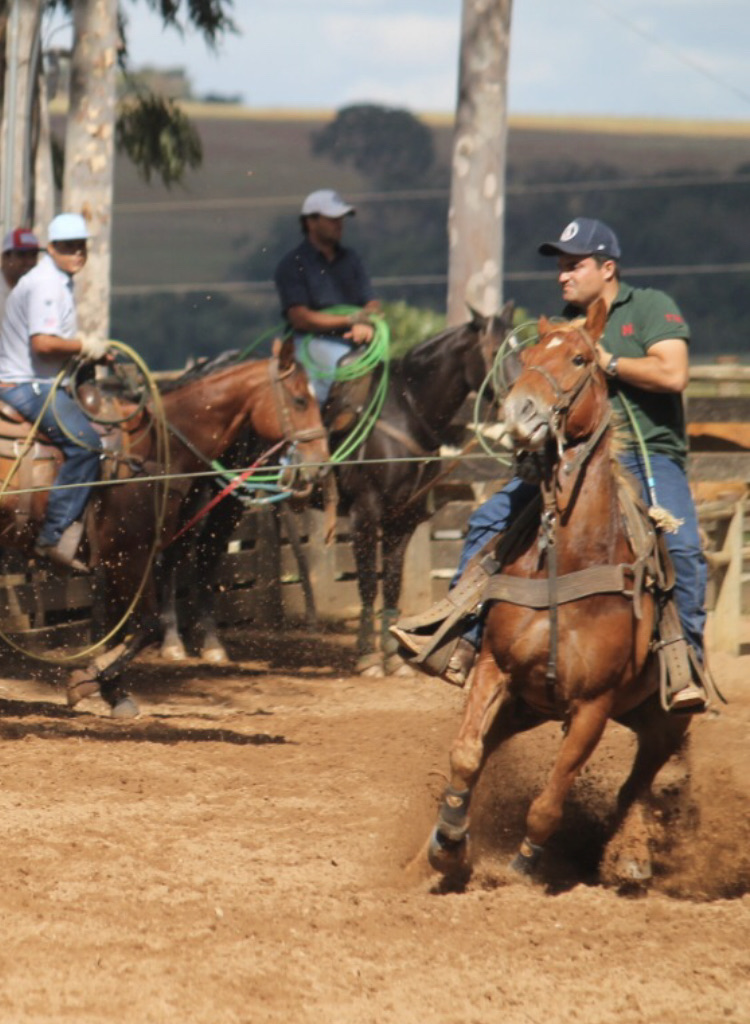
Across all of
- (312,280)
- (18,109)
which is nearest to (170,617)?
(312,280)

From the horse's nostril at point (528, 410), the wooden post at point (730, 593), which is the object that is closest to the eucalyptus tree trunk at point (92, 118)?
the wooden post at point (730, 593)

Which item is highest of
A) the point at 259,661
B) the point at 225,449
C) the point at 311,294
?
the point at 311,294

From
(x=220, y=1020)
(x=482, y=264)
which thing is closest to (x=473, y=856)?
(x=220, y=1020)

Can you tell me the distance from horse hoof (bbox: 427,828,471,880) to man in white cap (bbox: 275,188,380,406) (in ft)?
17.6

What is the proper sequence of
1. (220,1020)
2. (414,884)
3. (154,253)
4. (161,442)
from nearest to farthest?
1. (220,1020)
2. (414,884)
3. (161,442)
4. (154,253)

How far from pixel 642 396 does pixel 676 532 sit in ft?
1.84

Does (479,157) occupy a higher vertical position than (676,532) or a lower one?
higher

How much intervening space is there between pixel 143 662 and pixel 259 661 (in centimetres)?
83

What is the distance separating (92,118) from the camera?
530 inches

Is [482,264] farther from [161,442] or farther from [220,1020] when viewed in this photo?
[220,1020]

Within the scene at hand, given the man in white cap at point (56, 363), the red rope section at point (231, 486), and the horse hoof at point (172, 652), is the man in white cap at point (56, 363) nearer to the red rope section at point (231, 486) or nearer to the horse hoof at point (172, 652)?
the red rope section at point (231, 486)

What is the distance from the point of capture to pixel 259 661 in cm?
1146

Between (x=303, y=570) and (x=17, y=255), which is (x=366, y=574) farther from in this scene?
(x=17, y=255)

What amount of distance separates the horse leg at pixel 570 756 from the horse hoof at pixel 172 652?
5513mm
